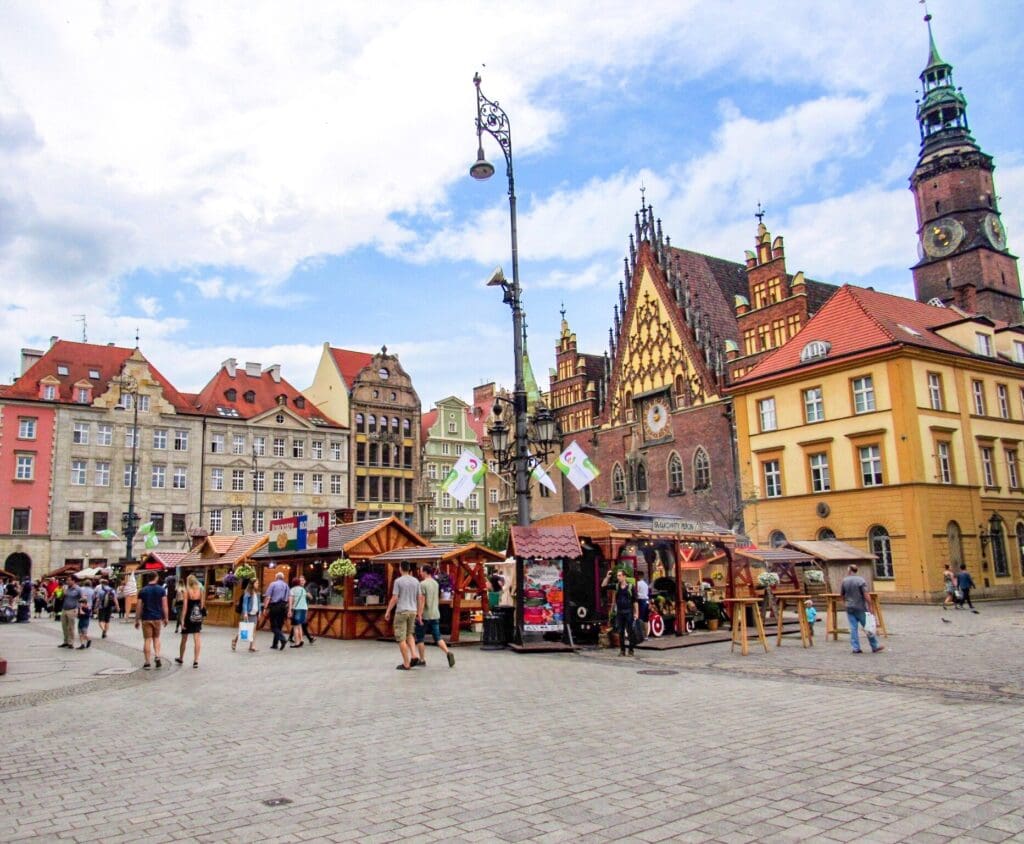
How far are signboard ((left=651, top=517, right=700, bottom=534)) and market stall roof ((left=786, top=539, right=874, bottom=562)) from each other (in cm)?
649

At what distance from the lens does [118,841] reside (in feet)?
17.3

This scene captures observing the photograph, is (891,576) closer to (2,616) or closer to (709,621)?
(709,621)

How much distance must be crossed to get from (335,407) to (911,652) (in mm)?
56140

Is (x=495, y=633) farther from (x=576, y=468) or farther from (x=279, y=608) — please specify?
(x=279, y=608)

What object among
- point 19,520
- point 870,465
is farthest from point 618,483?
point 19,520

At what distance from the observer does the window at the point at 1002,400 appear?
38250mm

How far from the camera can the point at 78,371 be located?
5600cm

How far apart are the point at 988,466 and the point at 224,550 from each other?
33.3 m

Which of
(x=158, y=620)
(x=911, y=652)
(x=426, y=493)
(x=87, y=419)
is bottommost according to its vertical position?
(x=911, y=652)

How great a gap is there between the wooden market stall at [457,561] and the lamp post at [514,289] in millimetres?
2826

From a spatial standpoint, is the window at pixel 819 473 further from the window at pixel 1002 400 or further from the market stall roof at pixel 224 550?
the market stall roof at pixel 224 550

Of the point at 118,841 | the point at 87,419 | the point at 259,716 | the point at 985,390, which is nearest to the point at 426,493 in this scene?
the point at 87,419

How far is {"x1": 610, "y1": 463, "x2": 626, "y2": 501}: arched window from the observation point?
54625mm

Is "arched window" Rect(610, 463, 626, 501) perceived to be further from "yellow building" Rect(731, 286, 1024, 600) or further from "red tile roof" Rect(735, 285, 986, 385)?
"red tile roof" Rect(735, 285, 986, 385)
